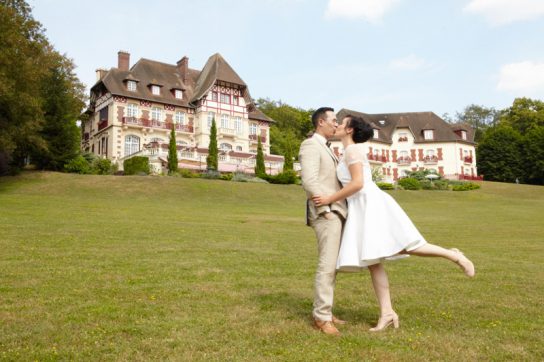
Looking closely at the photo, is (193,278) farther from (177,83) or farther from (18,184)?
(177,83)

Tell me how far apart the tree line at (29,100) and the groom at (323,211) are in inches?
998

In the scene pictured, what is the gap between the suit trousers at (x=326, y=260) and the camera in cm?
509

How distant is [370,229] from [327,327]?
1068mm

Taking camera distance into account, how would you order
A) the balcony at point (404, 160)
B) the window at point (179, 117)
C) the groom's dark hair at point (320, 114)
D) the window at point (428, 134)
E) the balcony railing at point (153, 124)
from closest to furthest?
the groom's dark hair at point (320, 114)
the balcony railing at point (153, 124)
the window at point (179, 117)
the balcony at point (404, 160)
the window at point (428, 134)

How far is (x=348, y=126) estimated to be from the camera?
5.53 m

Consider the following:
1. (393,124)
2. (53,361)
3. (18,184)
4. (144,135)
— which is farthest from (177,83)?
(53,361)

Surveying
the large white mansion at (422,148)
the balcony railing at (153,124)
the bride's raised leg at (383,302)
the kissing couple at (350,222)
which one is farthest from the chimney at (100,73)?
the bride's raised leg at (383,302)

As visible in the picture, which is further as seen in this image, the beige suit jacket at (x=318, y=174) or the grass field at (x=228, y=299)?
the beige suit jacket at (x=318, y=174)

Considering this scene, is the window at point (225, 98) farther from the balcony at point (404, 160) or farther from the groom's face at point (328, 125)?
the groom's face at point (328, 125)

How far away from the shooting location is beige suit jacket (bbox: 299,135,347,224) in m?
5.29

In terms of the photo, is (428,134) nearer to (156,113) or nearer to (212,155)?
(212,155)

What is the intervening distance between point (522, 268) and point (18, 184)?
31.0 metres

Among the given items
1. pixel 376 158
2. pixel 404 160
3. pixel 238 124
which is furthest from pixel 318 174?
pixel 404 160

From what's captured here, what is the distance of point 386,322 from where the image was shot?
514 cm
